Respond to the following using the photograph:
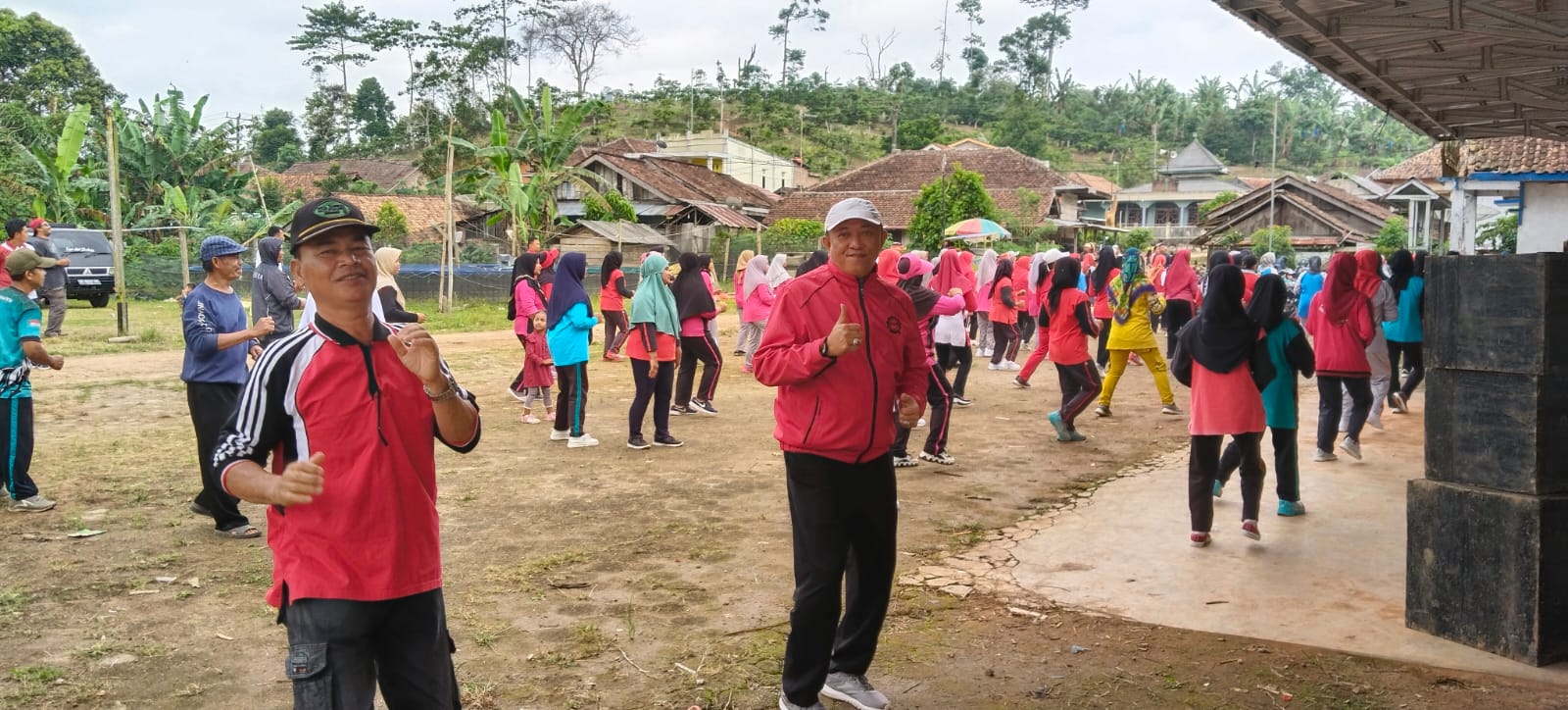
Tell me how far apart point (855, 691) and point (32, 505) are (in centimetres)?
609

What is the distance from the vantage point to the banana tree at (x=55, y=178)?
27.0m

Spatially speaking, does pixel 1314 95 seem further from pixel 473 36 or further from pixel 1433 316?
pixel 1433 316

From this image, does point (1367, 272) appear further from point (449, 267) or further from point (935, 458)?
point (449, 267)

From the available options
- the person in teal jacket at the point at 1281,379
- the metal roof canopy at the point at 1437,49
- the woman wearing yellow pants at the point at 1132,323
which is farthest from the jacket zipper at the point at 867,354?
the woman wearing yellow pants at the point at 1132,323

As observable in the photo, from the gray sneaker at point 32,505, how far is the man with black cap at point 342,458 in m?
5.83

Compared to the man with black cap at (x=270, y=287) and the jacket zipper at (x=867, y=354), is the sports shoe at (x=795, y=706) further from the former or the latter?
the man with black cap at (x=270, y=287)

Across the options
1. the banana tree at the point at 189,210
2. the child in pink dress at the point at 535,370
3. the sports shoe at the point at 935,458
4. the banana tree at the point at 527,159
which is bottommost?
the sports shoe at the point at 935,458

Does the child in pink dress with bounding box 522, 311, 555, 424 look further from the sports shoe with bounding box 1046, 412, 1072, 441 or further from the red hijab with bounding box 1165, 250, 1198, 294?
the red hijab with bounding box 1165, 250, 1198, 294

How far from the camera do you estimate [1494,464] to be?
4734 mm

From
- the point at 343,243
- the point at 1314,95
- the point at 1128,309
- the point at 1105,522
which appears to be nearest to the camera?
the point at 343,243

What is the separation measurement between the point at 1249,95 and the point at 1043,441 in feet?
350

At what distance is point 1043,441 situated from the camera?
10414 millimetres

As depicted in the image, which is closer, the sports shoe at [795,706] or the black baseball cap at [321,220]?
the black baseball cap at [321,220]

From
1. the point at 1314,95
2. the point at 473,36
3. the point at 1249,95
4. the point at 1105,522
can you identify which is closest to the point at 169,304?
the point at 1105,522
